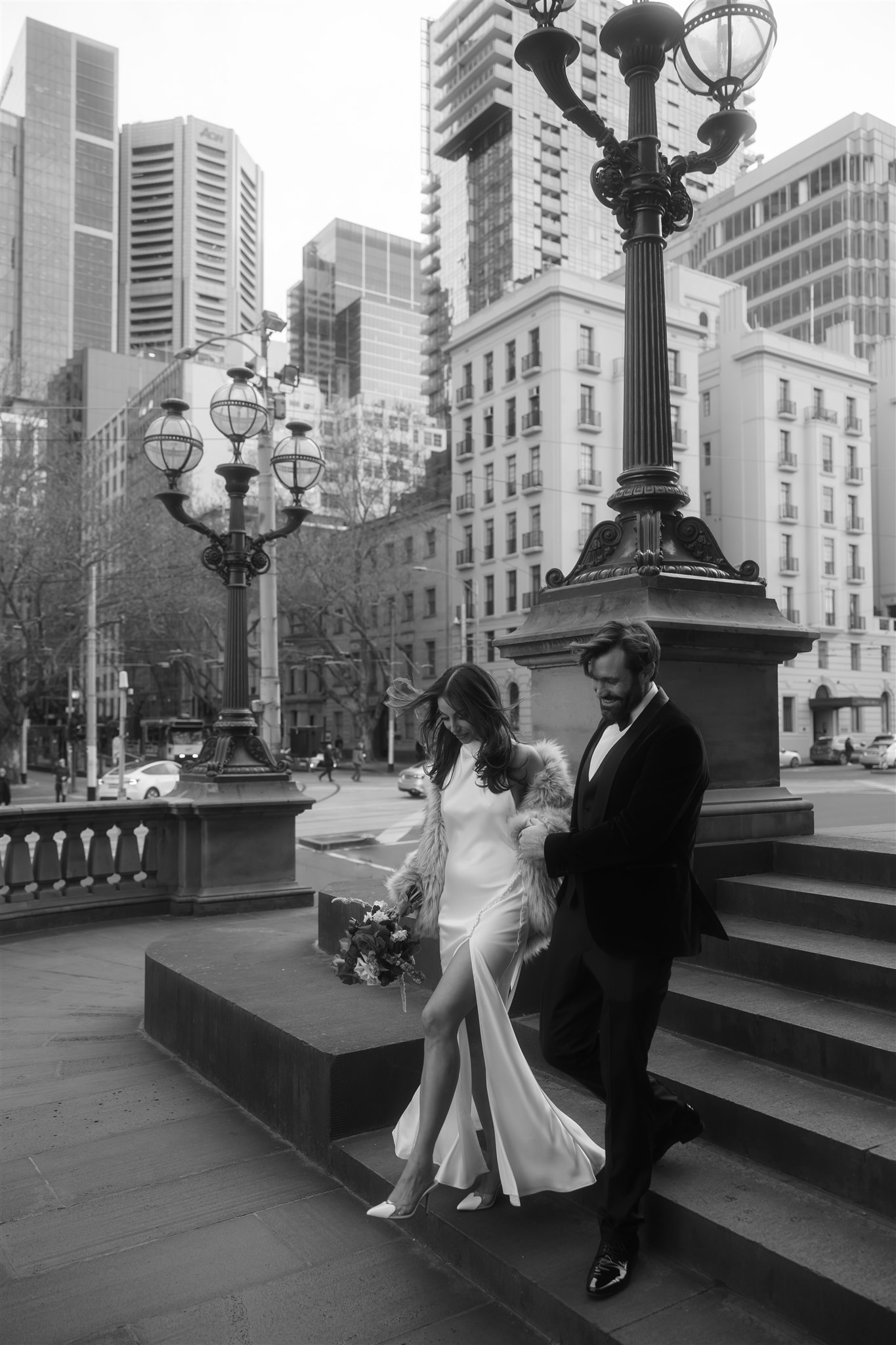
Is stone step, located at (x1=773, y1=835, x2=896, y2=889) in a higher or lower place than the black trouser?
higher

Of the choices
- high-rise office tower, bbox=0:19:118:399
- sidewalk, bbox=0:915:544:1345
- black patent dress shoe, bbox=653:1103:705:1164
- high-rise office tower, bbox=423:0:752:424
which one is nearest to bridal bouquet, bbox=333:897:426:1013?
sidewalk, bbox=0:915:544:1345

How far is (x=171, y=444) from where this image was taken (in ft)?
34.8

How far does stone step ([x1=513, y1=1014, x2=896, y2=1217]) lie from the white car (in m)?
30.9

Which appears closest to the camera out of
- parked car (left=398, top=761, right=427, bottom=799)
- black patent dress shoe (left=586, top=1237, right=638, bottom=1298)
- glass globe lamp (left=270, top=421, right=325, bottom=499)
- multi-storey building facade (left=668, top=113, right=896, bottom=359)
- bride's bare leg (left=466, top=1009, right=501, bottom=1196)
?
black patent dress shoe (left=586, top=1237, right=638, bottom=1298)

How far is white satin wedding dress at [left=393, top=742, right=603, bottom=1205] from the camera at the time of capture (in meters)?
3.35

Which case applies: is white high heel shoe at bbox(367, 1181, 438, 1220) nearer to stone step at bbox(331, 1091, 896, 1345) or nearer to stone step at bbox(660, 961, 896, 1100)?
stone step at bbox(331, 1091, 896, 1345)

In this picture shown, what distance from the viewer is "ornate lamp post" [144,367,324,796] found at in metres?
10.7

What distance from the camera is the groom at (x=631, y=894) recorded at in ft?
9.83

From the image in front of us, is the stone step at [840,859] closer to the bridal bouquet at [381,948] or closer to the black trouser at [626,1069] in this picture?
the black trouser at [626,1069]

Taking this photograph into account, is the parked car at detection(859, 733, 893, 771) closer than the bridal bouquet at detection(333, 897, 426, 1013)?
No

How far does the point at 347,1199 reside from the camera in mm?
4004

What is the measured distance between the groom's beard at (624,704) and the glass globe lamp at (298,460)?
844 cm

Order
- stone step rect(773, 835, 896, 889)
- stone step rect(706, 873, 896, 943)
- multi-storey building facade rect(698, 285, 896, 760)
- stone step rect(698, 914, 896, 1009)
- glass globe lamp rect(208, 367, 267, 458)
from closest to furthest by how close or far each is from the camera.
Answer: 1. stone step rect(698, 914, 896, 1009)
2. stone step rect(706, 873, 896, 943)
3. stone step rect(773, 835, 896, 889)
4. glass globe lamp rect(208, 367, 267, 458)
5. multi-storey building facade rect(698, 285, 896, 760)

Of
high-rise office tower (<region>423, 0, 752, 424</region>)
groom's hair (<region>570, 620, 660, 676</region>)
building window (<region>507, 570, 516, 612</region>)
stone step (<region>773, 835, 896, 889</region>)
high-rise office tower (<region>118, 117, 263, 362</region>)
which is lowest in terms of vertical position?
stone step (<region>773, 835, 896, 889</region>)
